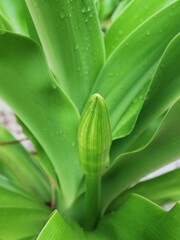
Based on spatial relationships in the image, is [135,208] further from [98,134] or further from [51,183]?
[51,183]

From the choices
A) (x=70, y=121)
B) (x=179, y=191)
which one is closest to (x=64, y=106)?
(x=70, y=121)

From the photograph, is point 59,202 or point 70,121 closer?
point 70,121

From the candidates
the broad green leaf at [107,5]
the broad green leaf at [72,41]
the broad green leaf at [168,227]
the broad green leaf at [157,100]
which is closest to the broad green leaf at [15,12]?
the broad green leaf at [72,41]

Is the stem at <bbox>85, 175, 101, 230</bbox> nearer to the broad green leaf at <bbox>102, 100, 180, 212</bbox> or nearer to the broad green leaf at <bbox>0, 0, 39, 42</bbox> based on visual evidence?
the broad green leaf at <bbox>102, 100, 180, 212</bbox>

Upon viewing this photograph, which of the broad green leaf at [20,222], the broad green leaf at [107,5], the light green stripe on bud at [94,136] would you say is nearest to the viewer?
the light green stripe on bud at [94,136]

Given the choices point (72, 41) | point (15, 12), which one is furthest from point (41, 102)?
point (15, 12)

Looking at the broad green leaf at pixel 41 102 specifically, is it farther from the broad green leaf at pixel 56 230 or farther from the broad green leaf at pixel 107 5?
the broad green leaf at pixel 107 5

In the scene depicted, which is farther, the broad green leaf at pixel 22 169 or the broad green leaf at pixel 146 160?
the broad green leaf at pixel 22 169
